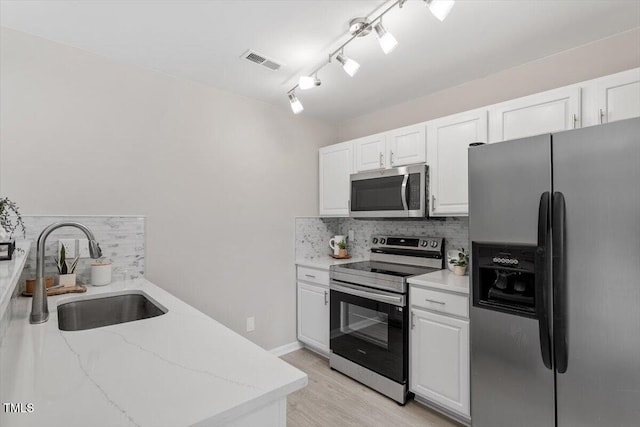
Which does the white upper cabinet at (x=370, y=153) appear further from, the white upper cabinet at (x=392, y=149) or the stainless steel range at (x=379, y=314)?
the stainless steel range at (x=379, y=314)

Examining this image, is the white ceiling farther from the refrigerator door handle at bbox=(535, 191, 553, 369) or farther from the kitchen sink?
the kitchen sink

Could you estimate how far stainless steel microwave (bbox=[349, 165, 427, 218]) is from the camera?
255 centimetres

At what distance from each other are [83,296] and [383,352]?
1.97 m

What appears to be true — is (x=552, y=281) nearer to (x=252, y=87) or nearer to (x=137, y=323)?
(x=137, y=323)

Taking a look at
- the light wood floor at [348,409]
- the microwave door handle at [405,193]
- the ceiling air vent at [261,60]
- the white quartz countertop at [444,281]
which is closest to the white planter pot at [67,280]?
the light wood floor at [348,409]

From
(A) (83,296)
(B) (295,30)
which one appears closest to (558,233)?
(B) (295,30)

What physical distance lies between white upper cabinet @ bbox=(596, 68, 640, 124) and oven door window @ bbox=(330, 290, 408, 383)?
5.46 feet

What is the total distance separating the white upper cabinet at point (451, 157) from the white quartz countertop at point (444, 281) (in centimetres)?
46

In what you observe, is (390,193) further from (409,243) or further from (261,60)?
(261,60)

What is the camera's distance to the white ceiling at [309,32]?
1.69 m

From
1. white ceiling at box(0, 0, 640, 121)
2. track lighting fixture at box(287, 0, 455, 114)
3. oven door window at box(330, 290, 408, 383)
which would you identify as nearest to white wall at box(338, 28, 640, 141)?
white ceiling at box(0, 0, 640, 121)

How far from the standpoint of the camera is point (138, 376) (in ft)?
2.74

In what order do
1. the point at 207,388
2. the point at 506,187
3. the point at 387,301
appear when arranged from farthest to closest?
the point at 387,301 < the point at 506,187 < the point at 207,388

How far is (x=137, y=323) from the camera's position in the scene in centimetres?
125
